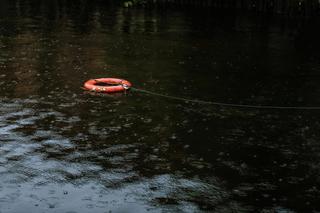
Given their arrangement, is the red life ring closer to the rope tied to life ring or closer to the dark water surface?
the rope tied to life ring

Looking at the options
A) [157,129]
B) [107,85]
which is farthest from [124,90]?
[157,129]

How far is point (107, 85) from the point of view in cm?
2084

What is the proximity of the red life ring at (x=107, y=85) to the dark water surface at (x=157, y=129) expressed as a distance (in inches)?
15.4

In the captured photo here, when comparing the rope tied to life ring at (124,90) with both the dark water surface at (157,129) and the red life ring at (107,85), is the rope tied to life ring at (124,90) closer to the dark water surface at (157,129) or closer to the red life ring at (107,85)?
the red life ring at (107,85)

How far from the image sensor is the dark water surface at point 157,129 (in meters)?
11.4

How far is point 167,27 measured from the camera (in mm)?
38969

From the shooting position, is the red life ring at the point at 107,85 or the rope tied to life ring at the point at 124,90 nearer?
the rope tied to life ring at the point at 124,90

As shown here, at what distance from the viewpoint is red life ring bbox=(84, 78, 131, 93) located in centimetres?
1951

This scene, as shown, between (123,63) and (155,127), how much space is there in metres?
10.1

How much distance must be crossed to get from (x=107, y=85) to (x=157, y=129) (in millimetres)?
5747

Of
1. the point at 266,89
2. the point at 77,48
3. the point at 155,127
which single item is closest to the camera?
the point at 155,127

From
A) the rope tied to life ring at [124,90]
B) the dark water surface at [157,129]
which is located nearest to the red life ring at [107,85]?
the rope tied to life ring at [124,90]

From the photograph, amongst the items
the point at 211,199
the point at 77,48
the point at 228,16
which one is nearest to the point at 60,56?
the point at 77,48

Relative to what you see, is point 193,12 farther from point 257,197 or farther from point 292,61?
point 257,197
